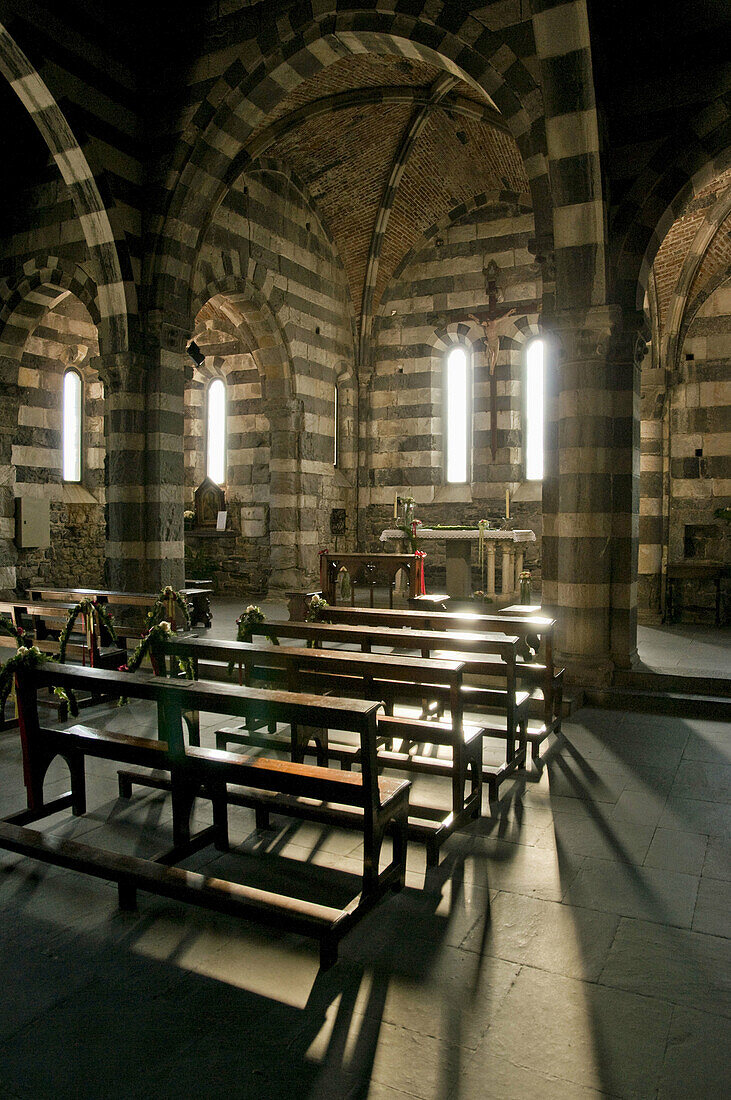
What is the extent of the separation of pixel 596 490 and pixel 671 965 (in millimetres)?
4570

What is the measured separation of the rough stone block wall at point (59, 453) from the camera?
461 inches

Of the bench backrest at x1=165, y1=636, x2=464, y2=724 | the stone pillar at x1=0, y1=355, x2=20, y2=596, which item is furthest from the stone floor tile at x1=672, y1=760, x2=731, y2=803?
the stone pillar at x1=0, y1=355, x2=20, y2=596

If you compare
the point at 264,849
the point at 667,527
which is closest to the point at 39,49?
the point at 264,849

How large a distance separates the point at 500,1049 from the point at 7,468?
1110cm

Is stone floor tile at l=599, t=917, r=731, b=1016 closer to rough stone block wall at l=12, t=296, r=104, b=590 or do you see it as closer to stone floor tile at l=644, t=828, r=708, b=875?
stone floor tile at l=644, t=828, r=708, b=875

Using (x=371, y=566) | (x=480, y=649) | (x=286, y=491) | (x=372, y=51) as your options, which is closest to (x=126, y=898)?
(x=480, y=649)

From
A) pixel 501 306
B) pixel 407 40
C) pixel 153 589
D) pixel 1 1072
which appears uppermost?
pixel 407 40

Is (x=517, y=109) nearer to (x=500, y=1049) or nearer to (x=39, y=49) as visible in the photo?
(x=39, y=49)

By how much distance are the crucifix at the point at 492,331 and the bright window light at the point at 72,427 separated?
697 centimetres

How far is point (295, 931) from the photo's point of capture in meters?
2.44

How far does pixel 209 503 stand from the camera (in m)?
13.3

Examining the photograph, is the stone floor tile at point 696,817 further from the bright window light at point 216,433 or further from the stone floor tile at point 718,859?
the bright window light at point 216,433

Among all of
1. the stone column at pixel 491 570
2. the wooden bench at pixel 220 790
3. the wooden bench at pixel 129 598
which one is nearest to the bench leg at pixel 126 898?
the wooden bench at pixel 220 790

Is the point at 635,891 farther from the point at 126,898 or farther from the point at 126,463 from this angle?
the point at 126,463
